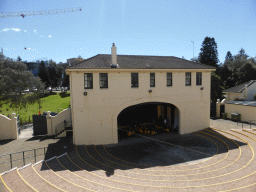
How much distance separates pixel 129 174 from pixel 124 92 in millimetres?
7904

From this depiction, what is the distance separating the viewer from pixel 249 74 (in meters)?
41.1

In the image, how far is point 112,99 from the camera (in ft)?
53.3

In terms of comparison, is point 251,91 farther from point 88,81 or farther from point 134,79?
point 88,81

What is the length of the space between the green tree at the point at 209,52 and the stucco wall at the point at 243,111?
28724 mm

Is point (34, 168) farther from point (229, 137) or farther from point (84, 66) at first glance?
point (229, 137)

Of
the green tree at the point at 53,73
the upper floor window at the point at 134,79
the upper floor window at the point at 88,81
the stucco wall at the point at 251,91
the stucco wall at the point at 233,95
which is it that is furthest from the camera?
the green tree at the point at 53,73

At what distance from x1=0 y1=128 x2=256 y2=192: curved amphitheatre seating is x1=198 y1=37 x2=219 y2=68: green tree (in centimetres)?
4087

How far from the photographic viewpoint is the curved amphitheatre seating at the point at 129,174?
8.85 m

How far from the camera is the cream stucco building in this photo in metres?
15.5

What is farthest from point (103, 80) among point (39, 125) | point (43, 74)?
point (43, 74)

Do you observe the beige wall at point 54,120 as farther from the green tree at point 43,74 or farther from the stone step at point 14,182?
the green tree at point 43,74

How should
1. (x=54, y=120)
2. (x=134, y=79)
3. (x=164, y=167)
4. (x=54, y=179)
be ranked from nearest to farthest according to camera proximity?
(x=54, y=179) → (x=164, y=167) → (x=134, y=79) → (x=54, y=120)

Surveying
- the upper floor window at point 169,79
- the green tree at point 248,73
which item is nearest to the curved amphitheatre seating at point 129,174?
the upper floor window at point 169,79

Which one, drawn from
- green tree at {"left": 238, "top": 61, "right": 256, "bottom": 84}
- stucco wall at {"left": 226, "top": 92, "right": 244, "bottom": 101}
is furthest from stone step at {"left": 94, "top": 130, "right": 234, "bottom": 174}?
green tree at {"left": 238, "top": 61, "right": 256, "bottom": 84}
